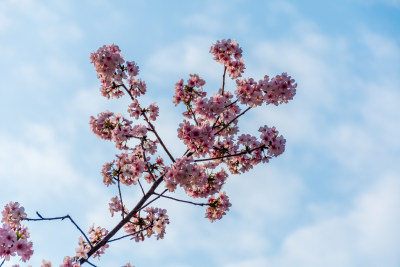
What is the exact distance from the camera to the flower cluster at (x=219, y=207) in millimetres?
11041

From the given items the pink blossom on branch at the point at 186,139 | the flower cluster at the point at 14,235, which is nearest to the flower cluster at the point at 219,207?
the pink blossom on branch at the point at 186,139

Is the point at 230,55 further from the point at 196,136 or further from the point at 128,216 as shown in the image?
the point at 128,216

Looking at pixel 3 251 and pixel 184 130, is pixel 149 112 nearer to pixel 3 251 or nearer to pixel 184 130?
pixel 184 130

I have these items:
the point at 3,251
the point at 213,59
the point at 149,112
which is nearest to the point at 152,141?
the point at 149,112

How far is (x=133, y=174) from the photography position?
33.0 feet

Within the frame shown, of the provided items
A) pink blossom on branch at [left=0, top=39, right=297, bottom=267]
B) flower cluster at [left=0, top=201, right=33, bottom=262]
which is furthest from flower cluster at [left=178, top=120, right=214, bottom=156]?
flower cluster at [left=0, top=201, right=33, bottom=262]

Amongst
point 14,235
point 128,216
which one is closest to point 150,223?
point 128,216

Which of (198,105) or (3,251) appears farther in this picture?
(198,105)

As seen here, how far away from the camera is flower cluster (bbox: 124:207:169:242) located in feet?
33.1

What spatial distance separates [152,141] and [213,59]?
9.27 ft

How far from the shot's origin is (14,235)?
27.6 feet

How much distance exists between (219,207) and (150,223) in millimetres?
1910

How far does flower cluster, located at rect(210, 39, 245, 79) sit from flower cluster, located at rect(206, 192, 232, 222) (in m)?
3.32

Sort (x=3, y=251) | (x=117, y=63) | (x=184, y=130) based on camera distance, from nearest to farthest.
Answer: (x=3, y=251)
(x=184, y=130)
(x=117, y=63)
